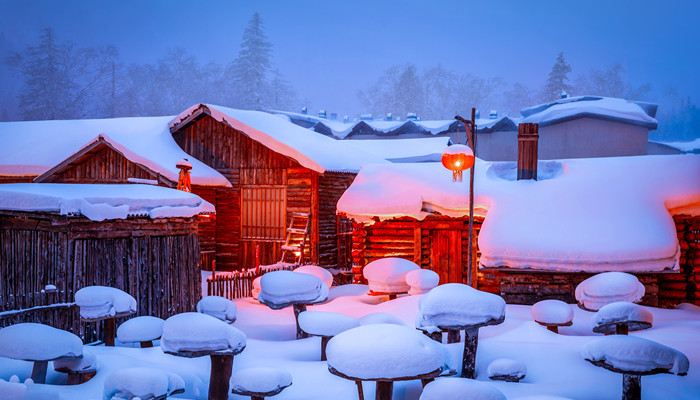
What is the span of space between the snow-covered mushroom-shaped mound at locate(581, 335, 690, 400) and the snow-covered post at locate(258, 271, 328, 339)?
537cm

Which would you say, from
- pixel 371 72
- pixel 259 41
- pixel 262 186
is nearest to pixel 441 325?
pixel 262 186

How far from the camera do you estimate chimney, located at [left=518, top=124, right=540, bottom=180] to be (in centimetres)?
1446

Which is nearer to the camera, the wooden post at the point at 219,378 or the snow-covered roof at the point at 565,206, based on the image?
the wooden post at the point at 219,378

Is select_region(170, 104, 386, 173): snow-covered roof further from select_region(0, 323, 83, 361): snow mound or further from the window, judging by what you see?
select_region(0, 323, 83, 361): snow mound

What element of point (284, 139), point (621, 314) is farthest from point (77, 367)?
point (284, 139)

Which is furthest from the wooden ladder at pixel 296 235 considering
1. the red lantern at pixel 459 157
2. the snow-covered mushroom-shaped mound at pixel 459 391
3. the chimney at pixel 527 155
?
the snow-covered mushroom-shaped mound at pixel 459 391

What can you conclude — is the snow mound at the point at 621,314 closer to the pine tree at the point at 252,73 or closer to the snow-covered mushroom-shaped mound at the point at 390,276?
the snow-covered mushroom-shaped mound at the point at 390,276

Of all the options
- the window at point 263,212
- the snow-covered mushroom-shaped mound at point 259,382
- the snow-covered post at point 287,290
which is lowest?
the snow-covered mushroom-shaped mound at point 259,382

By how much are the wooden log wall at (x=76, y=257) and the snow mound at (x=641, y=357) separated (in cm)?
805

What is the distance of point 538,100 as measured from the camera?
8512cm

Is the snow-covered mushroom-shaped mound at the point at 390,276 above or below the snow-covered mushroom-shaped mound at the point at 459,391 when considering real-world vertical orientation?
below

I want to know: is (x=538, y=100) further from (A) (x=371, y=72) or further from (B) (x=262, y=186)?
(A) (x=371, y=72)

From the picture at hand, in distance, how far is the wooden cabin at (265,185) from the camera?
60.8ft

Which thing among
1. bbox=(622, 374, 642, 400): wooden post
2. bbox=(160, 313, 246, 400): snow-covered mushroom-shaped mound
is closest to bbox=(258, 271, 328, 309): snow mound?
bbox=(160, 313, 246, 400): snow-covered mushroom-shaped mound
